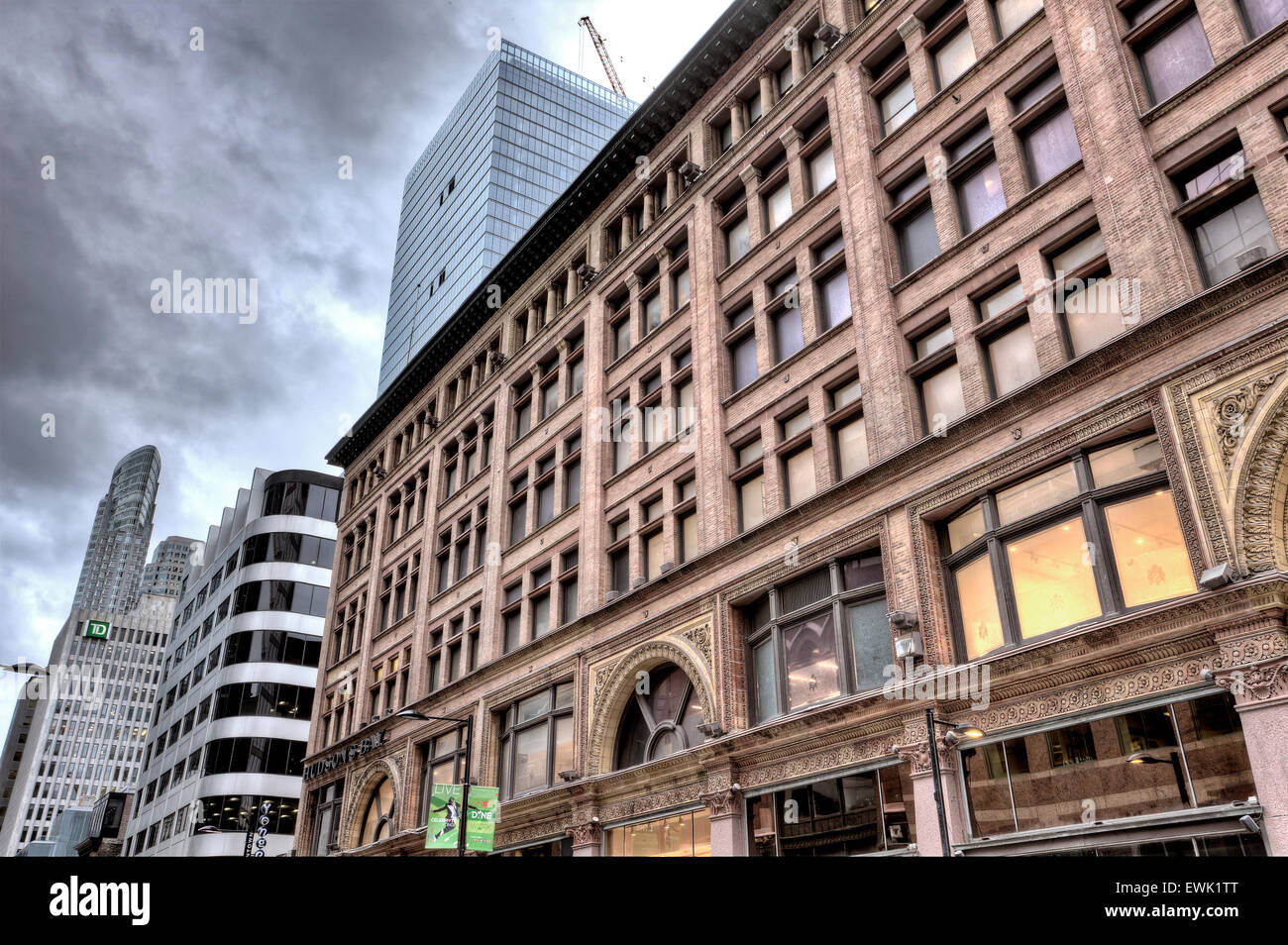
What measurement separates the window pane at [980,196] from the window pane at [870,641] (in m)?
9.83

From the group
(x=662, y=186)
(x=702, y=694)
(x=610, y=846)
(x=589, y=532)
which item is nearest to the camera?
(x=702, y=694)

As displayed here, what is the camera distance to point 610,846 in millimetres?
29953

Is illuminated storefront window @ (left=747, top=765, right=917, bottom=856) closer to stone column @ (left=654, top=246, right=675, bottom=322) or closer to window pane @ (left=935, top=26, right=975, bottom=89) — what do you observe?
stone column @ (left=654, top=246, right=675, bottom=322)

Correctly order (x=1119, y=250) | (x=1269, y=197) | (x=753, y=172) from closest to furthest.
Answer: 1. (x=1269, y=197)
2. (x=1119, y=250)
3. (x=753, y=172)

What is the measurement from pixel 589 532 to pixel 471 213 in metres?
92.4

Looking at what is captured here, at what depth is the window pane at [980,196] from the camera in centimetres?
2448

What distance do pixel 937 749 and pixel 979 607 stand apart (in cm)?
346

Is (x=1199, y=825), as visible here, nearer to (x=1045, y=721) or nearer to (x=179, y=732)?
(x=1045, y=721)

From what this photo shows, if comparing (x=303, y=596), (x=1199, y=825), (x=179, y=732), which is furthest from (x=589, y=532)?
(x=179, y=732)

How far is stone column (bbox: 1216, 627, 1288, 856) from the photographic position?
587 inches

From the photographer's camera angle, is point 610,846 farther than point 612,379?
Answer: No

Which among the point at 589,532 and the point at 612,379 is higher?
the point at 612,379

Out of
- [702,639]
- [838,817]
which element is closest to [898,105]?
[702,639]

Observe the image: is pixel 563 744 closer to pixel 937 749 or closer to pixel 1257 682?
pixel 937 749
